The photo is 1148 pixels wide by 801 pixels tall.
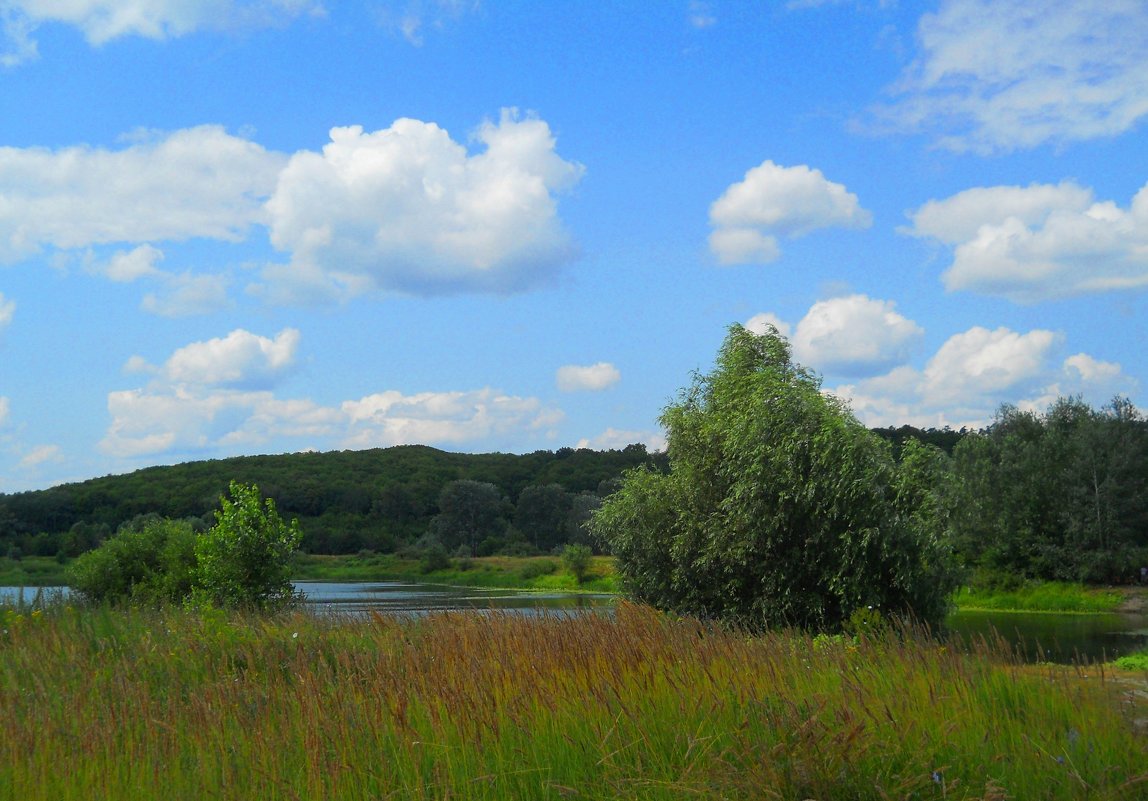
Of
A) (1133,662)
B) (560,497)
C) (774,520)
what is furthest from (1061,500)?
(560,497)

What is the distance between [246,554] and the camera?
75.8 feet

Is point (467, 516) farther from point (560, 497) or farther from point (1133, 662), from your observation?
point (1133, 662)

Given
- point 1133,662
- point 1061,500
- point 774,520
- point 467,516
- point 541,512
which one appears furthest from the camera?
point 541,512

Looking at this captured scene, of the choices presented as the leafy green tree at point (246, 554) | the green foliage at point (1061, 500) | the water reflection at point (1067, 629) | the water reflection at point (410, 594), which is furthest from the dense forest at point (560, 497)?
the leafy green tree at point (246, 554)

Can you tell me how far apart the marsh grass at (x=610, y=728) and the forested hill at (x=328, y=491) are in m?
77.0

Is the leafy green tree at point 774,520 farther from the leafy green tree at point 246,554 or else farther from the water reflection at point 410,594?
the water reflection at point 410,594

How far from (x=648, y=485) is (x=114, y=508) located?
275 feet

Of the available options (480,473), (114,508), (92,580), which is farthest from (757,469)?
(480,473)

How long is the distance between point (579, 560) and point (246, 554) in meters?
62.4

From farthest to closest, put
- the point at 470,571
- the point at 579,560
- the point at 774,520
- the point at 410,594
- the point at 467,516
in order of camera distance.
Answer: the point at 467,516, the point at 470,571, the point at 579,560, the point at 410,594, the point at 774,520

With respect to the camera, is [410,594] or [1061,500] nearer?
[1061,500]

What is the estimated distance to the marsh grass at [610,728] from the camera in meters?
5.15

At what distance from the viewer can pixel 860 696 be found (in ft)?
18.7

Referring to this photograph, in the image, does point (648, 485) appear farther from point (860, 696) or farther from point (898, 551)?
point (860, 696)
